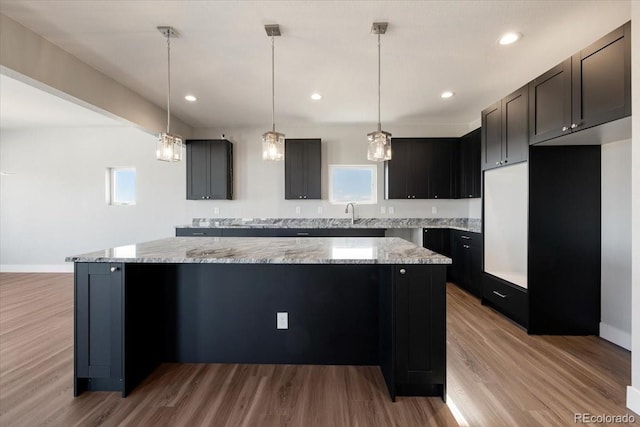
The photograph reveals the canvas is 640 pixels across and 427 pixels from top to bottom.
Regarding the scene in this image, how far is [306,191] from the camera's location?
4992 millimetres

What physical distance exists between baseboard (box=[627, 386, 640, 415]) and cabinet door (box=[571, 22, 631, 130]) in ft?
5.54

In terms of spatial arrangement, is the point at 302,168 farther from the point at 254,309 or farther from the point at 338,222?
the point at 254,309

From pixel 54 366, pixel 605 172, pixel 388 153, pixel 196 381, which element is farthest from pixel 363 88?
pixel 54 366

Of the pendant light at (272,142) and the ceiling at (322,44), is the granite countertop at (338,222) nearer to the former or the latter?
the ceiling at (322,44)

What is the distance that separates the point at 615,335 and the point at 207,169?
536 cm

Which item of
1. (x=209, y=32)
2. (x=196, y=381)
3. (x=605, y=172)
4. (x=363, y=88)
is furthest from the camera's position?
(x=363, y=88)

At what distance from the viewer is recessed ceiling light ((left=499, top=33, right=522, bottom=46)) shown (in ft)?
8.09

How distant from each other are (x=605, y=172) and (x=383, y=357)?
2.64 m

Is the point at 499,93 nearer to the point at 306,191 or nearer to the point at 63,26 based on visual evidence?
the point at 306,191

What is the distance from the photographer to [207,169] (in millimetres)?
4977

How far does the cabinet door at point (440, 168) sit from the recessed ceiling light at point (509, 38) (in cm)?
234

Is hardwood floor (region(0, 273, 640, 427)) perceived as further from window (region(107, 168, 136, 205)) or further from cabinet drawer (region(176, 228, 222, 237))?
window (region(107, 168, 136, 205))

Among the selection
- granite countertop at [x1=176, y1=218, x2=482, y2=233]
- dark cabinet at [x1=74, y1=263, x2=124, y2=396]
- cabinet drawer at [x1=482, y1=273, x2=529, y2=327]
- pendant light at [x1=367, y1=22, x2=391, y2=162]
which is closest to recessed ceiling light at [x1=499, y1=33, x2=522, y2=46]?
pendant light at [x1=367, y1=22, x2=391, y2=162]

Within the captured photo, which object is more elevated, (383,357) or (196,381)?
(383,357)
